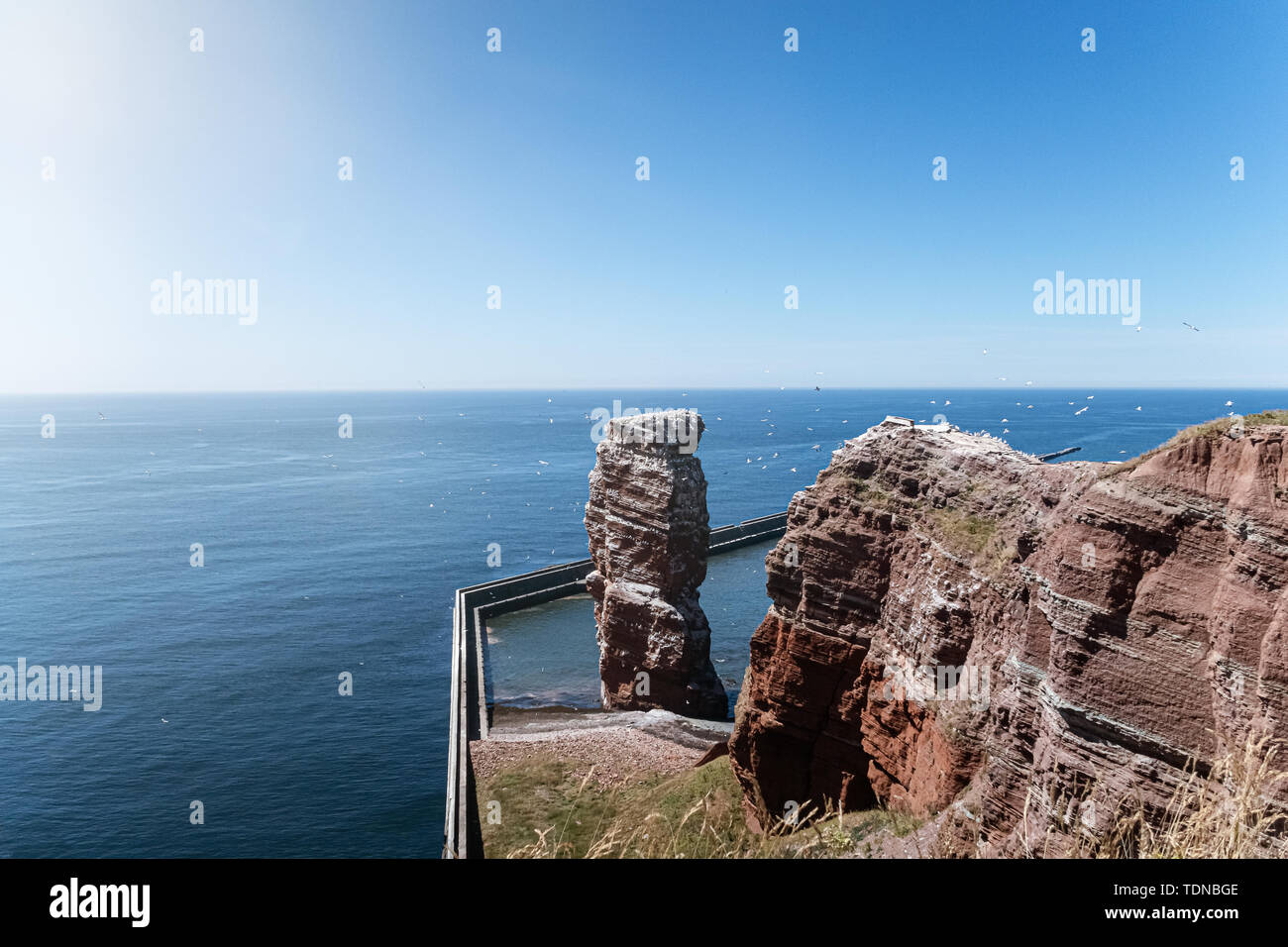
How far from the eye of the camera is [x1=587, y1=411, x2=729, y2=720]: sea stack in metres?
39.2

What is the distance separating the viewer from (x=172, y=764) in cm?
4012

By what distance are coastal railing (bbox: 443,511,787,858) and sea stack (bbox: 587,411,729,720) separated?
30.3 ft

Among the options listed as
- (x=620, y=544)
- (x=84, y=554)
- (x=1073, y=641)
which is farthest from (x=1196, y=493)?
(x=84, y=554)

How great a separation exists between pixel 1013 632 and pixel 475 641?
4621cm

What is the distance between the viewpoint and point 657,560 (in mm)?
39688

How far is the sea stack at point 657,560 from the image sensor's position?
128 ft

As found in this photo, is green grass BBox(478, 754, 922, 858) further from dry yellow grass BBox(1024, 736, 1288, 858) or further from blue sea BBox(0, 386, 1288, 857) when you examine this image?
dry yellow grass BBox(1024, 736, 1288, 858)

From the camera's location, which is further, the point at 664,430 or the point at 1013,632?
the point at 664,430
